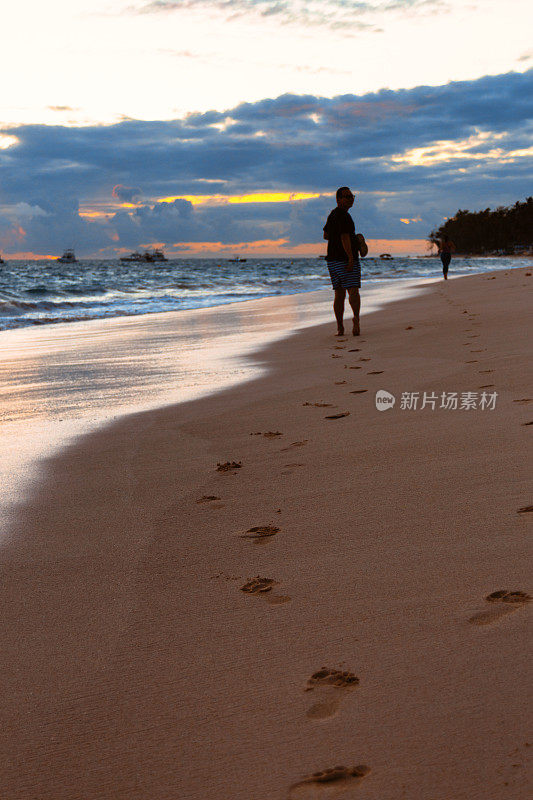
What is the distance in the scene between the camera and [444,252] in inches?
995

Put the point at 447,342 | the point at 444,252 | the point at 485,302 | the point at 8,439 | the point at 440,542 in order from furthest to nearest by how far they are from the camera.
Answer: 1. the point at 444,252
2. the point at 485,302
3. the point at 447,342
4. the point at 8,439
5. the point at 440,542

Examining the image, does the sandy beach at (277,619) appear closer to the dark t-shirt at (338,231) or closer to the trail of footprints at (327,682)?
the trail of footprints at (327,682)

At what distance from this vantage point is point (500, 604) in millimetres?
1786

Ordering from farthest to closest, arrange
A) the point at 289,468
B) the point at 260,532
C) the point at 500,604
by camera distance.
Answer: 1. the point at 289,468
2. the point at 260,532
3. the point at 500,604

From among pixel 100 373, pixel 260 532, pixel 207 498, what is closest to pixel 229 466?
pixel 207 498

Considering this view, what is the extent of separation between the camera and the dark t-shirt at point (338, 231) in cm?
822

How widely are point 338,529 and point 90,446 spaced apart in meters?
1.92

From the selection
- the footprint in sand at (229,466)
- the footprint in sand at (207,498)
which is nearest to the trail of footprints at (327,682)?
the footprint in sand at (207,498)

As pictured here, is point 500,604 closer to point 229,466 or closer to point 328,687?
point 328,687

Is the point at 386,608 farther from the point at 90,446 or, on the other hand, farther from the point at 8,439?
the point at 8,439

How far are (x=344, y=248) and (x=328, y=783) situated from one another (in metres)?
7.42

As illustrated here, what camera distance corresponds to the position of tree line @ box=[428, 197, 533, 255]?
121688 mm

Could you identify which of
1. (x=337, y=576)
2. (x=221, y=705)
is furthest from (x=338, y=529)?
(x=221, y=705)

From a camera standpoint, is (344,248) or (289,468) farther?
(344,248)
